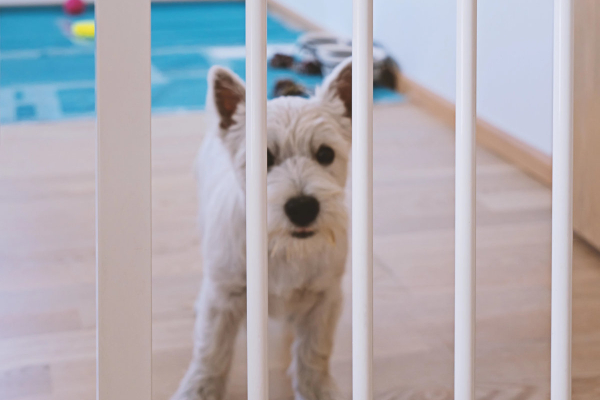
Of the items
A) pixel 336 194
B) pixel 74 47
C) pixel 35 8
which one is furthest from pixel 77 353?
pixel 35 8

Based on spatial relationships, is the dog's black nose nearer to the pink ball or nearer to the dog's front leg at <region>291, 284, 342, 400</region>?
the dog's front leg at <region>291, 284, 342, 400</region>

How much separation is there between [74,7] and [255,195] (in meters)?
4.59

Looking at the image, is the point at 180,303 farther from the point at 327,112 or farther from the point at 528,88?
the point at 528,88

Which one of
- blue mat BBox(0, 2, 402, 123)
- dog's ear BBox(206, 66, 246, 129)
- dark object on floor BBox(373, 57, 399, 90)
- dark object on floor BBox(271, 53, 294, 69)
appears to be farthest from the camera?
dark object on floor BBox(271, 53, 294, 69)

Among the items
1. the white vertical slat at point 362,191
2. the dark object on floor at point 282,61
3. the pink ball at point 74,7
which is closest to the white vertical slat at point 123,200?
the white vertical slat at point 362,191

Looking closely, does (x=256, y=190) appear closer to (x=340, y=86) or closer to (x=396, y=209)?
(x=340, y=86)

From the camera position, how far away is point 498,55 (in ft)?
7.73

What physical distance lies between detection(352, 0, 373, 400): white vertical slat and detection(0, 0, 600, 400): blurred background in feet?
2.33

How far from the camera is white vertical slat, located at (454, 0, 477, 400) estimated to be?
0.54 metres

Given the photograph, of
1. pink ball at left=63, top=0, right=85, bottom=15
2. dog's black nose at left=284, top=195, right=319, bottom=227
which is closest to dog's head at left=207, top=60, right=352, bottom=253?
dog's black nose at left=284, top=195, right=319, bottom=227

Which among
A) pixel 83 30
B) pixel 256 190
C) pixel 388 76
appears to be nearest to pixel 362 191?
pixel 256 190

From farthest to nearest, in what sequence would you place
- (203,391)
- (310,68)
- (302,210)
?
(310,68) → (203,391) → (302,210)

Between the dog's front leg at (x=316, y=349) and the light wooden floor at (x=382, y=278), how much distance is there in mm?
45

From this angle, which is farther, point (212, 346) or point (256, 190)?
point (212, 346)
